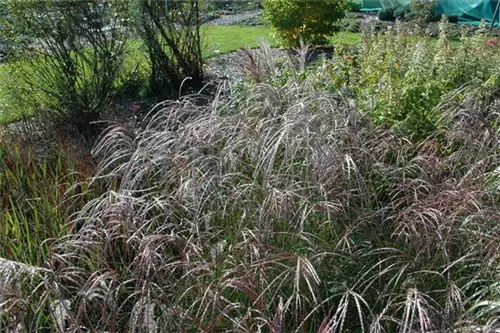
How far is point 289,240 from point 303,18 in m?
7.84

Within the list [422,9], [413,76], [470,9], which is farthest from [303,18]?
[470,9]

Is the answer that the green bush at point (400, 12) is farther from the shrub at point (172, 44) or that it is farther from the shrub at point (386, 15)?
the shrub at point (172, 44)

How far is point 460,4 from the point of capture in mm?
17641

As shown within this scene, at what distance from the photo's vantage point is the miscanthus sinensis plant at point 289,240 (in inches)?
102

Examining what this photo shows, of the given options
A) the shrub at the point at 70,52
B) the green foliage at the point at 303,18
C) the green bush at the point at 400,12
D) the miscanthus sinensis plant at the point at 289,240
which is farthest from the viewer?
the green bush at the point at 400,12

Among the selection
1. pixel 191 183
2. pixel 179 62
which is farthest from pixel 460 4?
pixel 191 183

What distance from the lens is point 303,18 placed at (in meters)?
10.5

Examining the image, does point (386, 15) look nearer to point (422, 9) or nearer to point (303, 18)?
point (422, 9)

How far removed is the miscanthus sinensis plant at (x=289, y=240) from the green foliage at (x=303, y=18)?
6643 millimetres

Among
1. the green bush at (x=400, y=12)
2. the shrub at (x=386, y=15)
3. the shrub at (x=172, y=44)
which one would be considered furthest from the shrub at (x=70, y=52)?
the shrub at (x=386, y=15)

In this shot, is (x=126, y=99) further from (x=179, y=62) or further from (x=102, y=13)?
(x=102, y=13)

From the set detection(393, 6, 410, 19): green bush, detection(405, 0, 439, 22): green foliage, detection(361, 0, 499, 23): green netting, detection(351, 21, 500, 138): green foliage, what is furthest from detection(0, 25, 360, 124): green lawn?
detection(361, 0, 499, 23): green netting

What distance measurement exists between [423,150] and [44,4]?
3.78 metres

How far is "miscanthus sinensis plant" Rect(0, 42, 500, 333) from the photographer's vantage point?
2.58m
